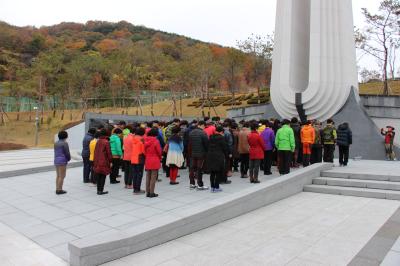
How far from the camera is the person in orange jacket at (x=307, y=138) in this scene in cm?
966

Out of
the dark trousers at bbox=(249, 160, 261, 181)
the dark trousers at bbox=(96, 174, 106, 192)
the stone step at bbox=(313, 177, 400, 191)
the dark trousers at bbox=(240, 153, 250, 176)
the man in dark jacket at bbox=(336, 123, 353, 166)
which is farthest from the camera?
the man in dark jacket at bbox=(336, 123, 353, 166)

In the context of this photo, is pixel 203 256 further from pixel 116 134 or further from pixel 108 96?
pixel 108 96

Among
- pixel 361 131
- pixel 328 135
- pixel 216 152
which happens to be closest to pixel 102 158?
pixel 216 152

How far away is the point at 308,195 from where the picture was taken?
26.7ft

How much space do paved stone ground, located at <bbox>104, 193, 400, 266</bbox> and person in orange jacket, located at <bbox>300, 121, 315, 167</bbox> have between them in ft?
9.20

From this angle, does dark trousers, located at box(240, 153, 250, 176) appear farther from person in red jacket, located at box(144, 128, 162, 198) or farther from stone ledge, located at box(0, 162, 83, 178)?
stone ledge, located at box(0, 162, 83, 178)

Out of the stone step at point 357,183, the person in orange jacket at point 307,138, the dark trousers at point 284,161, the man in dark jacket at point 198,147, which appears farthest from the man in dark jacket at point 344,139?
the man in dark jacket at point 198,147

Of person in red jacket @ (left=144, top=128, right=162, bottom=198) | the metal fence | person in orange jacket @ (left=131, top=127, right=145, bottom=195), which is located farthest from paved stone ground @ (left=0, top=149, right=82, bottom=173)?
the metal fence

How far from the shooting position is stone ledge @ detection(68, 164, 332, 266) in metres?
4.30

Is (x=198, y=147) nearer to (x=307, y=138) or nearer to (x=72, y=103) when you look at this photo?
(x=307, y=138)

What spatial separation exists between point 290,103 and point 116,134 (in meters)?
8.21

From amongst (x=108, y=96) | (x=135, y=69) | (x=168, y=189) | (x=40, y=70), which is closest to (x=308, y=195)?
(x=168, y=189)

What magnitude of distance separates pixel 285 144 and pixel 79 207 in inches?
208

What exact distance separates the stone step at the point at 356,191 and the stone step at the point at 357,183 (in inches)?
6.1
